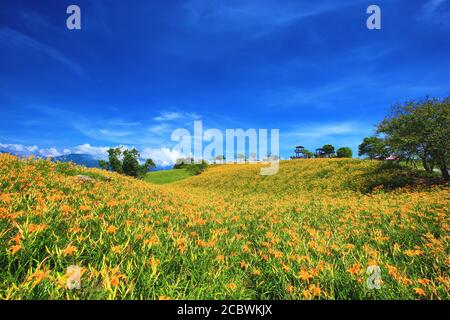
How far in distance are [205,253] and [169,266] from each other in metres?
0.58

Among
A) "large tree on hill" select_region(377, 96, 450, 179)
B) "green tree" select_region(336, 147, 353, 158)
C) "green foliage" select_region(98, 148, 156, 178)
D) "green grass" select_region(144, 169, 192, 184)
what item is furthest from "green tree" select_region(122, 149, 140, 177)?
"green tree" select_region(336, 147, 353, 158)

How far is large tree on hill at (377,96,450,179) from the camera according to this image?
15004mm

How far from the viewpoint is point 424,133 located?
15.6 meters

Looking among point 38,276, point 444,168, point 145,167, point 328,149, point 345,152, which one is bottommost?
point 38,276

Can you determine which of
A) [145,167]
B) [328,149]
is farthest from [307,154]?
[145,167]

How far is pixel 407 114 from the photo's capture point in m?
17.1

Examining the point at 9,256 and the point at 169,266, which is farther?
the point at 169,266

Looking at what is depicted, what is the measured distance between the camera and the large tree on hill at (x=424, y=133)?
1500 centimetres

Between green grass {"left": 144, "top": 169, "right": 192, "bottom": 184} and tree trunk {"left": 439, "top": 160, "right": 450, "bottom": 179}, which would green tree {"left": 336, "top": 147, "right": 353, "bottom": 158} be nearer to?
green grass {"left": 144, "top": 169, "right": 192, "bottom": 184}

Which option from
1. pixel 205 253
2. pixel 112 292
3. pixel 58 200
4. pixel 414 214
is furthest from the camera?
pixel 414 214

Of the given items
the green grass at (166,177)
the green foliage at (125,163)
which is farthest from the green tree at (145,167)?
the green grass at (166,177)

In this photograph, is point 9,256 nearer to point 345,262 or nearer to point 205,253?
point 205,253

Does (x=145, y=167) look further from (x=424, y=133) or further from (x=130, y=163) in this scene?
(x=424, y=133)
